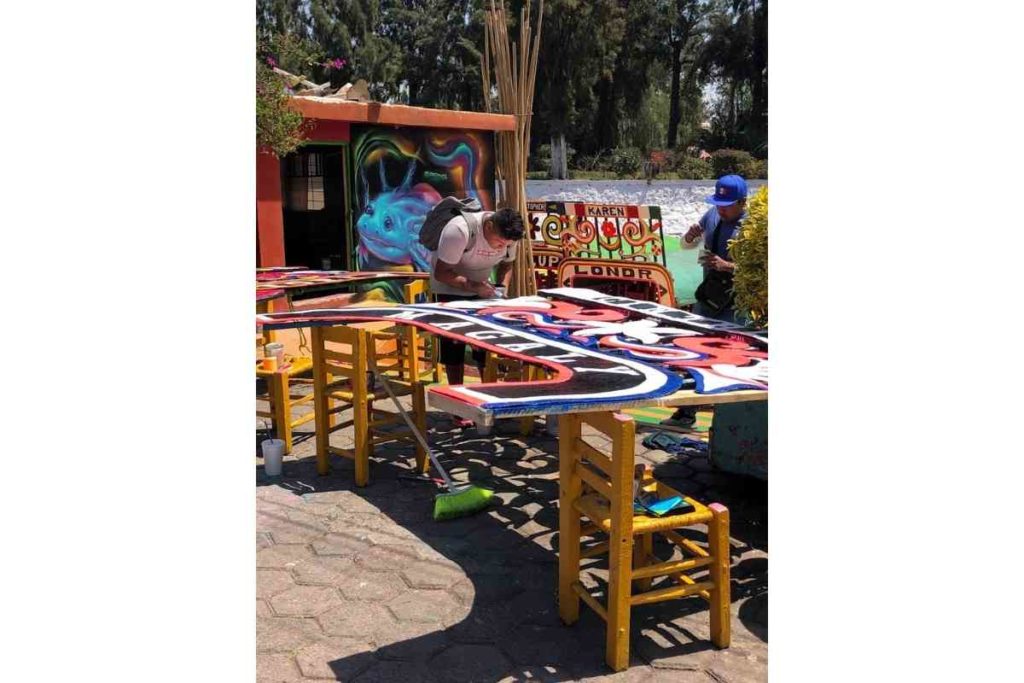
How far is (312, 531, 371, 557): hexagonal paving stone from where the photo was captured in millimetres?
4137

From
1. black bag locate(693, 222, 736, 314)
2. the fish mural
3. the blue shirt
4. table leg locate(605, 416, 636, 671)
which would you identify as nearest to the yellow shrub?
black bag locate(693, 222, 736, 314)

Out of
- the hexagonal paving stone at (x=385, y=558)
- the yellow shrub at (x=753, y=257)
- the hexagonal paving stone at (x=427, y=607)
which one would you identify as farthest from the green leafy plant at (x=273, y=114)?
the hexagonal paving stone at (x=427, y=607)

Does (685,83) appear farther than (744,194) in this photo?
Yes

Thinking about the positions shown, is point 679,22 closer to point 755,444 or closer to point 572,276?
point 572,276

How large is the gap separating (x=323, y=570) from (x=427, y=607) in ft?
1.93

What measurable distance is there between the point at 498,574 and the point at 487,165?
8.05 m

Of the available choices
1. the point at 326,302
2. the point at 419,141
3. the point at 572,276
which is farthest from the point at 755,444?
the point at 419,141

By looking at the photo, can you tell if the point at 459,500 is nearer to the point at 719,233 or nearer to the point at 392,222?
the point at 719,233

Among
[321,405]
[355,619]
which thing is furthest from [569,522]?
[321,405]

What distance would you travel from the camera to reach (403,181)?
10.3 meters

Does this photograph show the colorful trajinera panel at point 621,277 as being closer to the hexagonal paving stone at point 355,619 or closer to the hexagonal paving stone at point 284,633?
the hexagonal paving stone at point 355,619

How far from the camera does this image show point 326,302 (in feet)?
29.5

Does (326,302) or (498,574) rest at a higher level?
(326,302)

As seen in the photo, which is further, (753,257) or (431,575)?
(753,257)
